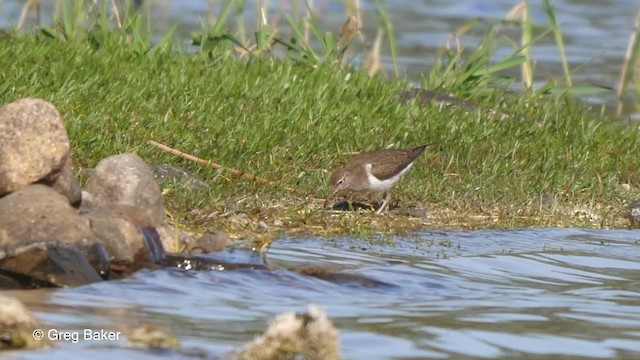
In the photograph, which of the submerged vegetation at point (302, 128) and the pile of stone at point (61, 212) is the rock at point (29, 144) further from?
the submerged vegetation at point (302, 128)

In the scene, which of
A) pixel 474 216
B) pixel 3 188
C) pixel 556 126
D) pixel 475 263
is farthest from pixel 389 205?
pixel 3 188

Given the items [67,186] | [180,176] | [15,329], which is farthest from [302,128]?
[15,329]

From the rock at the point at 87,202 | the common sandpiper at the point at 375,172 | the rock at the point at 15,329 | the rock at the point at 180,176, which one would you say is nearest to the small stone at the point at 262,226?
the rock at the point at 180,176

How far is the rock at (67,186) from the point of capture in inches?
263

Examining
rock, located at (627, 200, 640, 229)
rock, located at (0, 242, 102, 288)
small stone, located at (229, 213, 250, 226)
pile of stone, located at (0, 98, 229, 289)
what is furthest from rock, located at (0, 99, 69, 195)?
rock, located at (627, 200, 640, 229)

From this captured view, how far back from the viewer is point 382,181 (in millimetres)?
8648

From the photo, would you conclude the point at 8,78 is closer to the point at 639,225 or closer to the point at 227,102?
the point at 227,102

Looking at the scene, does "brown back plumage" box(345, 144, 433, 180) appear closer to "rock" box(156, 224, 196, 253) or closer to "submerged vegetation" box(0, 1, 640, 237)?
"submerged vegetation" box(0, 1, 640, 237)

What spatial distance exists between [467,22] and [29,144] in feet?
46.6

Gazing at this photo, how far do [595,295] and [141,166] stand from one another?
7.33 feet

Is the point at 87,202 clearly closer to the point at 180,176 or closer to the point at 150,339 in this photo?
the point at 180,176

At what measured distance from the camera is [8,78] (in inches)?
372

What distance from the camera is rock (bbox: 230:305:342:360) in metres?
4.76

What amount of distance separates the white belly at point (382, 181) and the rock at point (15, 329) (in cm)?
383
